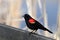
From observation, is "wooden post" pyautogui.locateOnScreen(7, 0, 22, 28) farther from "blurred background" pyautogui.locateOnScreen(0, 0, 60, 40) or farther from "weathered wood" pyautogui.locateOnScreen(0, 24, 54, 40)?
"weathered wood" pyautogui.locateOnScreen(0, 24, 54, 40)

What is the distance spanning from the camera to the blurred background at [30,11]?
3115 mm

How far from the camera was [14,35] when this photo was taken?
2285 mm

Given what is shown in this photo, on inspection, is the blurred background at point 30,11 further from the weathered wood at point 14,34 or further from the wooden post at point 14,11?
the weathered wood at point 14,34

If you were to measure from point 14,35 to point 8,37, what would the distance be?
0.10 meters

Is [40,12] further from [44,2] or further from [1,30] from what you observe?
[1,30]

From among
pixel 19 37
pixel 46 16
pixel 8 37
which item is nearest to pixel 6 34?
pixel 8 37

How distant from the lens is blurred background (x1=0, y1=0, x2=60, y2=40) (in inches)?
123

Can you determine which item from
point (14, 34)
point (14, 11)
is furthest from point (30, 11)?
point (14, 34)

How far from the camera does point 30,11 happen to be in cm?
326

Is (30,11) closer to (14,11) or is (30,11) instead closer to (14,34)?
(14,11)

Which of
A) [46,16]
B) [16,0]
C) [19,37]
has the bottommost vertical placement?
[19,37]

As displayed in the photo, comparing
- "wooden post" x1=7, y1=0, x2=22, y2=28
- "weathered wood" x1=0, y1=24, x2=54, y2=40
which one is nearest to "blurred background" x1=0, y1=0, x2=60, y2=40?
"wooden post" x1=7, y1=0, x2=22, y2=28

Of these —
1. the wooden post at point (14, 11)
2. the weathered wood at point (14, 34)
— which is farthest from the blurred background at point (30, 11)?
the weathered wood at point (14, 34)

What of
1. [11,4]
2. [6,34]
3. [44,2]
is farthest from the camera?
[11,4]
